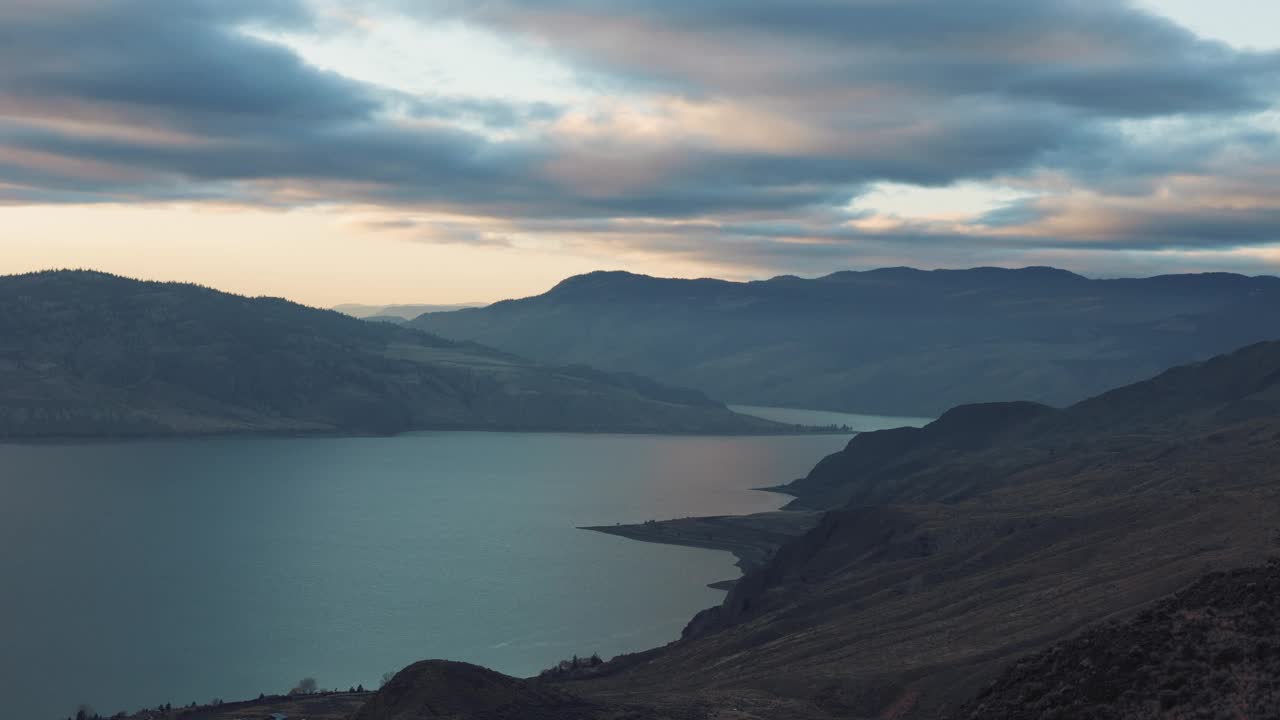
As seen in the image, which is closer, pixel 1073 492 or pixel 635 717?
pixel 635 717

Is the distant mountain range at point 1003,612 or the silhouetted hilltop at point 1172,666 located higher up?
the silhouetted hilltop at point 1172,666

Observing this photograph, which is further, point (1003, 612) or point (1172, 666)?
point (1003, 612)

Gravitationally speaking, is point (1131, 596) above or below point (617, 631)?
above

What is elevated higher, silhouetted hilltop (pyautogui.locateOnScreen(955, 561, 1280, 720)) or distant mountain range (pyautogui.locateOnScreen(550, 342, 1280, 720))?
silhouetted hilltop (pyautogui.locateOnScreen(955, 561, 1280, 720))

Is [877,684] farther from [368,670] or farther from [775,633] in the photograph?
[368,670]

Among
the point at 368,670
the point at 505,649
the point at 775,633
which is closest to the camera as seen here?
the point at 775,633

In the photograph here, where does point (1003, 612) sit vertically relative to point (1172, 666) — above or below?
below

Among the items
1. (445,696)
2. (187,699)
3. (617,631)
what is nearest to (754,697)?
(445,696)

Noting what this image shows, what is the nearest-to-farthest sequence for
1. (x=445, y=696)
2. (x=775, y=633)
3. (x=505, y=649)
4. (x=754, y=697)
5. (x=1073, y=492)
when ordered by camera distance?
(x=445, y=696), (x=754, y=697), (x=775, y=633), (x=505, y=649), (x=1073, y=492)

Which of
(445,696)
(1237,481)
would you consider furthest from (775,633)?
(1237,481)

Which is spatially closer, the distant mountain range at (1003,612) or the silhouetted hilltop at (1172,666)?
the silhouetted hilltop at (1172,666)

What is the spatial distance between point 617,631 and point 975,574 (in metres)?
48.5

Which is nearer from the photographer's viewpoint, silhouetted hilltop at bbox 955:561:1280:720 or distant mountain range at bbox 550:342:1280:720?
silhouetted hilltop at bbox 955:561:1280:720

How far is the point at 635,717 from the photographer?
81.8m
